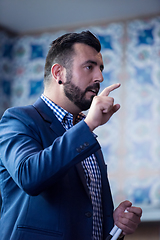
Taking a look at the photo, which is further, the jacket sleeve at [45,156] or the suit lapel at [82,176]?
the suit lapel at [82,176]

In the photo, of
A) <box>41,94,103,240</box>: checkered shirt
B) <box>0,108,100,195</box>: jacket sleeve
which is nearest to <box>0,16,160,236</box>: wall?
<box>41,94,103,240</box>: checkered shirt

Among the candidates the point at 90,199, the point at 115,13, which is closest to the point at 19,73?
the point at 115,13

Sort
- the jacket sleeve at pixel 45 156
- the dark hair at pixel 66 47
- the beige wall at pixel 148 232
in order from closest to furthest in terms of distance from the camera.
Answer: the jacket sleeve at pixel 45 156 < the dark hair at pixel 66 47 < the beige wall at pixel 148 232

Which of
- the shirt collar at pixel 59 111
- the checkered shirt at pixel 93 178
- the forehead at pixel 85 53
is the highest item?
the forehead at pixel 85 53

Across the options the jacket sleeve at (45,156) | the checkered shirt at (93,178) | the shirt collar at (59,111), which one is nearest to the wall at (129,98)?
the checkered shirt at (93,178)

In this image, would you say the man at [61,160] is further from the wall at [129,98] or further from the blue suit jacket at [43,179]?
the wall at [129,98]

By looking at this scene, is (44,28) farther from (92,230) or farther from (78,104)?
(92,230)

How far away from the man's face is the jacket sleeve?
33cm

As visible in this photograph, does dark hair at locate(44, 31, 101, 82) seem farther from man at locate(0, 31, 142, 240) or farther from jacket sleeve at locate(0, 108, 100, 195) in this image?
jacket sleeve at locate(0, 108, 100, 195)

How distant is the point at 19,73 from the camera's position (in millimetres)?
3580

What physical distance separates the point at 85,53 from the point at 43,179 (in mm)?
644

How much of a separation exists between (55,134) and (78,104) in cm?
19

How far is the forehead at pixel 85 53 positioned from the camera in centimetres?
129

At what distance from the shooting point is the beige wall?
2633 millimetres
